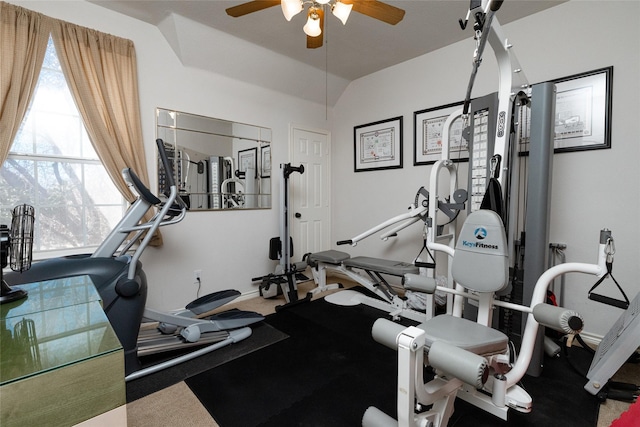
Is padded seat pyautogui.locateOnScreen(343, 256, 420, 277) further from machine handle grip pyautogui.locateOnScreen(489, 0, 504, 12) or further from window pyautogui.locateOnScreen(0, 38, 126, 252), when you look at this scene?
window pyautogui.locateOnScreen(0, 38, 126, 252)

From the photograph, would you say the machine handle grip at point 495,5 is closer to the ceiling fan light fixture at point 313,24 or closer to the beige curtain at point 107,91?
the ceiling fan light fixture at point 313,24

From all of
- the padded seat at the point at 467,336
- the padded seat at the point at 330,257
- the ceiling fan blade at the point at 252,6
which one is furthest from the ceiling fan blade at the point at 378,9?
the padded seat at the point at 330,257

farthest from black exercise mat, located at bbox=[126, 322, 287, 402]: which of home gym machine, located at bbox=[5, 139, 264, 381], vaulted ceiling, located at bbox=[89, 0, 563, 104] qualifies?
vaulted ceiling, located at bbox=[89, 0, 563, 104]

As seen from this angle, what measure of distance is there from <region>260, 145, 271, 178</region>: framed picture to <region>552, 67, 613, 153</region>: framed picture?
9.73 feet

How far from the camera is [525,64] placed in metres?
2.67

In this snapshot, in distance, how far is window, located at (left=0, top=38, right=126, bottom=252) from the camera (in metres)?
2.21

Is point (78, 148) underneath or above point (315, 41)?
underneath

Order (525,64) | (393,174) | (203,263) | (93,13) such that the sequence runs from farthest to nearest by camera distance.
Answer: (393,174) → (203,263) → (525,64) → (93,13)

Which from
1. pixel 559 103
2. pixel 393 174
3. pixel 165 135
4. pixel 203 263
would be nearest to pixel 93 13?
pixel 165 135

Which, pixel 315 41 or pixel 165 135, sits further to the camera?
pixel 165 135

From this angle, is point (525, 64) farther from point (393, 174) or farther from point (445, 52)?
point (393, 174)

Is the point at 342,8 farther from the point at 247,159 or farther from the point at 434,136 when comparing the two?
the point at 247,159

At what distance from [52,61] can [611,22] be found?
445 cm

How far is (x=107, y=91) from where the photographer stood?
2.44 metres
